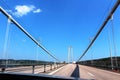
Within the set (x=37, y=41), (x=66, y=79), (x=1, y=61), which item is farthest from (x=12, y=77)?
(x=37, y=41)

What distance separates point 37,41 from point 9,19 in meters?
21.3

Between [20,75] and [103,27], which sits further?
[103,27]

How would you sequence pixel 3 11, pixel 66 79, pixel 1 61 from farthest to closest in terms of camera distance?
pixel 3 11
pixel 1 61
pixel 66 79

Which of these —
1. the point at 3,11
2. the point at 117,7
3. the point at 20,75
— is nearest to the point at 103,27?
the point at 117,7

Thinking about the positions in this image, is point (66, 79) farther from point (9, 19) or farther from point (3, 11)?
point (9, 19)

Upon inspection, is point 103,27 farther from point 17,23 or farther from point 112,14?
point 17,23

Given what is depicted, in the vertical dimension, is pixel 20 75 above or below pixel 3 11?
below

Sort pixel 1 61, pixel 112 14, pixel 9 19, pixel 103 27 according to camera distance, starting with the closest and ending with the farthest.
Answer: pixel 1 61 → pixel 9 19 → pixel 112 14 → pixel 103 27

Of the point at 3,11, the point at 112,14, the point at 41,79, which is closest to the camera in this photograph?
the point at 41,79

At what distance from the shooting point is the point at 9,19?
3431cm

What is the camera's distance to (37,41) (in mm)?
55281

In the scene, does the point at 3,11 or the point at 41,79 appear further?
the point at 3,11

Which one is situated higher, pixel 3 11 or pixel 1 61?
pixel 3 11

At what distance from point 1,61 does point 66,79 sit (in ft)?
84.9
